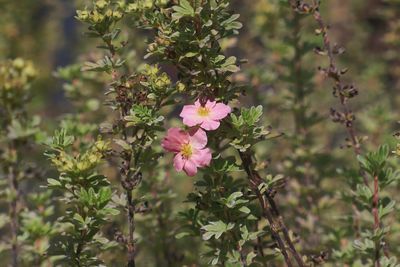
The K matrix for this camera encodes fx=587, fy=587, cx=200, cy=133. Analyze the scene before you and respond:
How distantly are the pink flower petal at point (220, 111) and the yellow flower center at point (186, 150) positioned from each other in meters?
0.13

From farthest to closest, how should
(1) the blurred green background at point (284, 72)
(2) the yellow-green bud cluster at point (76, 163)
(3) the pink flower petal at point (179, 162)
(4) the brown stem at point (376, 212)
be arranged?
(1) the blurred green background at point (284, 72), (4) the brown stem at point (376, 212), (3) the pink flower petal at point (179, 162), (2) the yellow-green bud cluster at point (76, 163)

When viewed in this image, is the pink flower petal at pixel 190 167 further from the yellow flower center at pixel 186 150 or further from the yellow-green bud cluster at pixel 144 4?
the yellow-green bud cluster at pixel 144 4

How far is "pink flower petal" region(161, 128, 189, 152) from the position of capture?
1836mm

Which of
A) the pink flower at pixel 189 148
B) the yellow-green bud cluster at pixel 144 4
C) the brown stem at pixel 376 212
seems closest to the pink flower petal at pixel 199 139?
the pink flower at pixel 189 148

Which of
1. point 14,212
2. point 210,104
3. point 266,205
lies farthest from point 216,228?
point 14,212

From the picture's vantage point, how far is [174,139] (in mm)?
1843

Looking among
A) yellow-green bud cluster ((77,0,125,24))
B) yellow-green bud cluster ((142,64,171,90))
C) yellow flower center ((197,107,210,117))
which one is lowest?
yellow flower center ((197,107,210,117))

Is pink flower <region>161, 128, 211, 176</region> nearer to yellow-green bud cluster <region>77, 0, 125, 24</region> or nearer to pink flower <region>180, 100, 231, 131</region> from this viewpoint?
pink flower <region>180, 100, 231, 131</region>

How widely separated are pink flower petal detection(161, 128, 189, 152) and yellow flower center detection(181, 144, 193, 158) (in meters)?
0.02

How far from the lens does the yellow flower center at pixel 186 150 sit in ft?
5.90

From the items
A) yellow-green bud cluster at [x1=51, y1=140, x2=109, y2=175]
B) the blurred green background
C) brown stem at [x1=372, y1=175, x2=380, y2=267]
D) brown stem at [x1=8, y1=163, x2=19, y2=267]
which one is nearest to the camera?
yellow-green bud cluster at [x1=51, y1=140, x2=109, y2=175]

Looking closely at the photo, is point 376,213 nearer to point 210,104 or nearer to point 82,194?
point 210,104

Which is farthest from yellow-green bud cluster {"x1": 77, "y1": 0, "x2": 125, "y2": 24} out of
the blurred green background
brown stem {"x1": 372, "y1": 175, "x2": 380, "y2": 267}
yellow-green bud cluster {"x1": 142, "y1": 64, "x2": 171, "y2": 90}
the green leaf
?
brown stem {"x1": 372, "y1": 175, "x2": 380, "y2": 267}

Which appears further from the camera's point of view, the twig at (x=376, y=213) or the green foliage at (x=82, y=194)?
the twig at (x=376, y=213)
